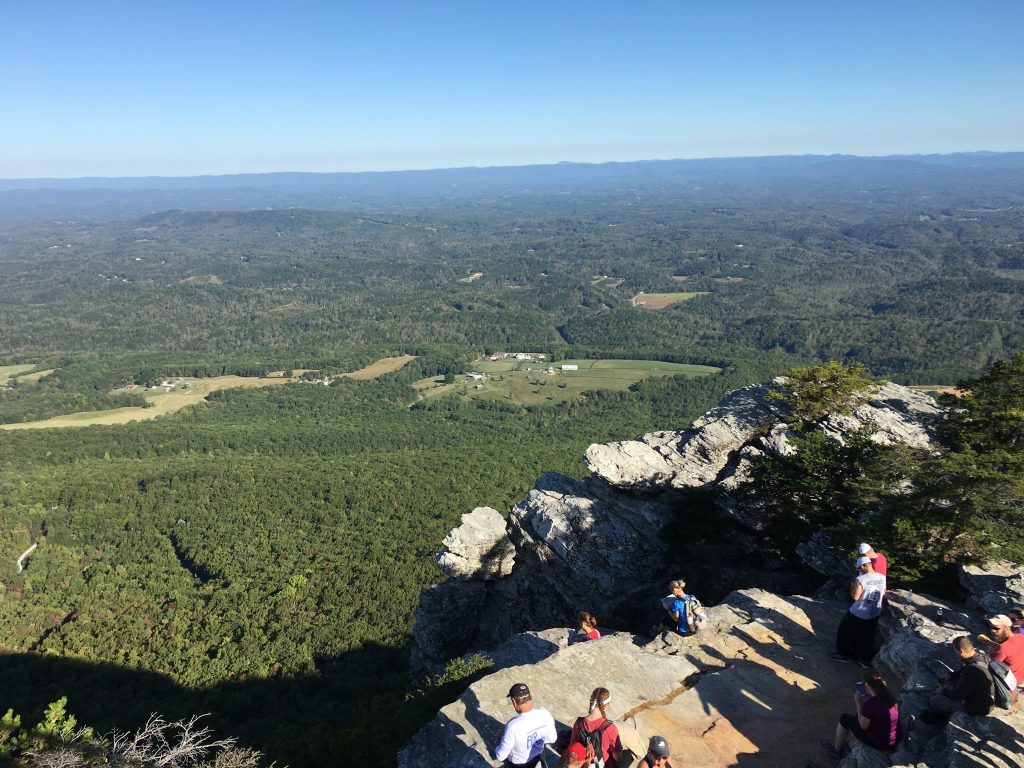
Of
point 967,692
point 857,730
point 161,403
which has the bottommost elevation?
point 161,403

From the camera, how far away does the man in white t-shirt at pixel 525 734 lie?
27.9ft

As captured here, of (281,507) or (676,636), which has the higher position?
(676,636)

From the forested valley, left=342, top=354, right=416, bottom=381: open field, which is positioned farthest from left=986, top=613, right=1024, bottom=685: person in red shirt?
left=342, top=354, right=416, bottom=381: open field

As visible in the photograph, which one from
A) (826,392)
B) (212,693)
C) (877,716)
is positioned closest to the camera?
(877,716)

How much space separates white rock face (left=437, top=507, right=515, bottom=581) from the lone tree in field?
50.0 ft

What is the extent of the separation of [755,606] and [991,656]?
655cm

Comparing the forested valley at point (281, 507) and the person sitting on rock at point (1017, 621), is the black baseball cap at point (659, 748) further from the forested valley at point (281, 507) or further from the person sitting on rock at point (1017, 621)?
the forested valley at point (281, 507)

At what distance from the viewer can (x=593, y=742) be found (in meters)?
8.30

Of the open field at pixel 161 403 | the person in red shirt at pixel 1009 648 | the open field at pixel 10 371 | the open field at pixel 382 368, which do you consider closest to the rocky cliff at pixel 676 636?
the person in red shirt at pixel 1009 648

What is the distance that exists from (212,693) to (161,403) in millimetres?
104396

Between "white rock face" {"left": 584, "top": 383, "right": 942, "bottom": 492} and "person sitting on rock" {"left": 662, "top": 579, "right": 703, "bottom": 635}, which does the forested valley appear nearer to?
"person sitting on rock" {"left": 662, "top": 579, "right": 703, "bottom": 635}

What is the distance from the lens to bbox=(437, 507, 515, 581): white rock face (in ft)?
91.4

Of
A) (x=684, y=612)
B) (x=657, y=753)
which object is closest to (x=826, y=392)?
(x=684, y=612)

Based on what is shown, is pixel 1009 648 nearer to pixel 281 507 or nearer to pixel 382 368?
pixel 281 507
